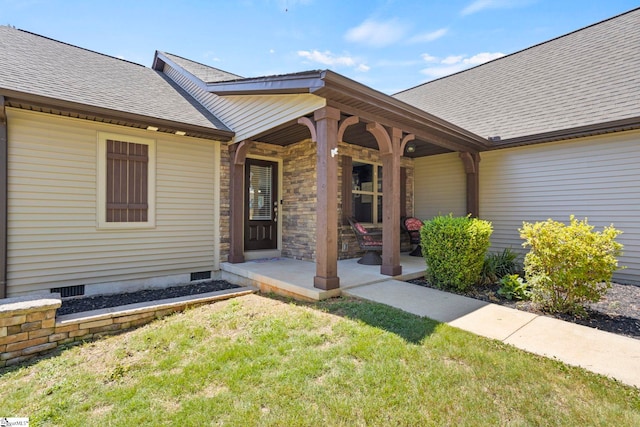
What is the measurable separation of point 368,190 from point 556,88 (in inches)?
180

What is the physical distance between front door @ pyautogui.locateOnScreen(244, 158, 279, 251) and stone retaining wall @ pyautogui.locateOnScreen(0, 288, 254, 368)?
2744 millimetres

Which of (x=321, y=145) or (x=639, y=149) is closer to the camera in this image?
(x=321, y=145)

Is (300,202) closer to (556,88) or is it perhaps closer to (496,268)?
(496,268)

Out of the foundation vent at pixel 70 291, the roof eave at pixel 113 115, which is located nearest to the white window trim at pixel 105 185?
the roof eave at pixel 113 115

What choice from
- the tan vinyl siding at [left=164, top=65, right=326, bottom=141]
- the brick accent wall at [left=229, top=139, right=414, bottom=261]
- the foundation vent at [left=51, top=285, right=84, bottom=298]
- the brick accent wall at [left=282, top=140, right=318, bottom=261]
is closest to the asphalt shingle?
the tan vinyl siding at [left=164, top=65, right=326, bottom=141]

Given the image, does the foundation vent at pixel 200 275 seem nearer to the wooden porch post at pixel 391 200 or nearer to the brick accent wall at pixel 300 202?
the brick accent wall at pixel 300 202

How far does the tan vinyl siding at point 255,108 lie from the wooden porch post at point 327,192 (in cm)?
24

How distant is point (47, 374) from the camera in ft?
8.74

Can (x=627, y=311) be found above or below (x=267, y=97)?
below

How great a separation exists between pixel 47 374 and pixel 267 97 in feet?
13.8

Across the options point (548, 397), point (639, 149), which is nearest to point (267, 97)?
point (548, 397)

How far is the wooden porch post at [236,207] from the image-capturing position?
233 inches

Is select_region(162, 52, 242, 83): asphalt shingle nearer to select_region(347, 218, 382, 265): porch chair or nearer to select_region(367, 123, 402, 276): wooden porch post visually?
select_region(367, 123, 402, 276): wooden porch post

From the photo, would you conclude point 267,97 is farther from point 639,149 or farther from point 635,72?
point 635,72
